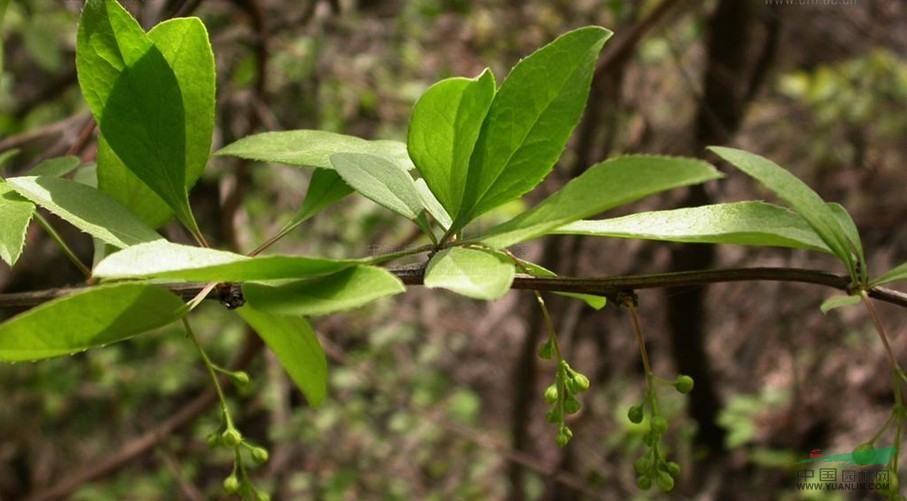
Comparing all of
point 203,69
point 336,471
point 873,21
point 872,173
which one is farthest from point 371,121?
point 203,69

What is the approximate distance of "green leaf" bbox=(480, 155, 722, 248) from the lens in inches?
18.5

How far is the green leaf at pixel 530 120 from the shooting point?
60 cm

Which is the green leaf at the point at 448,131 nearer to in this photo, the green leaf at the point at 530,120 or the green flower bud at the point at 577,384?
the green leaf at the point at 530,120

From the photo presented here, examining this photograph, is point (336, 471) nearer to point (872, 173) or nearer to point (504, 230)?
point (872, 173)

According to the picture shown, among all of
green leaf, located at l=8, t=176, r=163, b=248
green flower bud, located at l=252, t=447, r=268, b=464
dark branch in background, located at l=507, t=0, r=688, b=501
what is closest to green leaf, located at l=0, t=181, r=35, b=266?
green leaf, located at l=8, t=176, r=163, b=248

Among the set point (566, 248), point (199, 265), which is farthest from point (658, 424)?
point (566, 248)

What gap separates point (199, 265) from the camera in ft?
1.58

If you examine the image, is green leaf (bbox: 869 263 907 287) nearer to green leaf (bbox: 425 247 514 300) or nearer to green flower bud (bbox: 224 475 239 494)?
green leaf (bbox: 425 247 514 300)

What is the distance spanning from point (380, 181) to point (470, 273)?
0.13 meters

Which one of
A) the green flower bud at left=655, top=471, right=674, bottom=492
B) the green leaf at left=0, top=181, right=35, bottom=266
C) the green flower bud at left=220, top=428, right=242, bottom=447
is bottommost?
the green flower bud at left=220, top=428, right=242, bottom=447

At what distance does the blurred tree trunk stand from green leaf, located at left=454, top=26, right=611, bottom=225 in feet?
6.11

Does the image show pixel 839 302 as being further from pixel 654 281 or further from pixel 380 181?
pixel 380 181

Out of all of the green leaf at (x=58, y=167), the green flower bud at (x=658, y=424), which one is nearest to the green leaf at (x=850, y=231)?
the green flower bud at (x=658, y=424)

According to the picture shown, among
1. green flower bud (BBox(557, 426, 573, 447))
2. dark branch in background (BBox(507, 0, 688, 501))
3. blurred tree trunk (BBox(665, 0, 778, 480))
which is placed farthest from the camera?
blurred tree trunk (BBox(665, 0, 778, 480))
